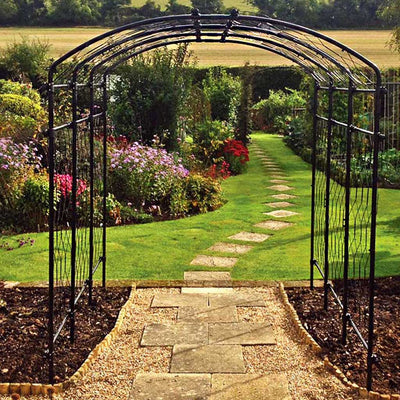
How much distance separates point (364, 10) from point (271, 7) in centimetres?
664

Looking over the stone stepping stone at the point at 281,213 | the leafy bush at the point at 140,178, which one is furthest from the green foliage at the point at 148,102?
the stone stepping stone at the point at 281,213

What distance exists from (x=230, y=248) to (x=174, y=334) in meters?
2.71

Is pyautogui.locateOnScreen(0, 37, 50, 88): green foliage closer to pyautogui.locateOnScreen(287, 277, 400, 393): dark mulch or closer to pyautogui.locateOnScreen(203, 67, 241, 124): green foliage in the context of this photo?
pyautogui.locateOnScreen(203, 67, 241, 124): green foliage

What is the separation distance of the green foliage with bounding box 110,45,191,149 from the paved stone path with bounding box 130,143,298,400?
5504 millimetres

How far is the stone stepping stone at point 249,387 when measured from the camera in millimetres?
3552

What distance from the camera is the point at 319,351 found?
4191mm

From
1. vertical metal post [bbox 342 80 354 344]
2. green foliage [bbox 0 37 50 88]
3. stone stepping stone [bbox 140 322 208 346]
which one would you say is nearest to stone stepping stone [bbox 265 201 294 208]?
stone stepping stone [bbox 140 322 208 346]

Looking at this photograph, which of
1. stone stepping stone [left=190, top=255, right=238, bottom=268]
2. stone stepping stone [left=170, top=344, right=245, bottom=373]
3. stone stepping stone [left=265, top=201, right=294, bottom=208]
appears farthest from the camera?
stone stepping stone [left=265, top=201, right=294, bottom=208]

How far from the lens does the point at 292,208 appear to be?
9.54 meters

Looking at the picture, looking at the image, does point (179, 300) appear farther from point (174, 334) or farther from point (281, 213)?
point (281, 213)

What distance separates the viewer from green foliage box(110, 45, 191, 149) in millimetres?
11711

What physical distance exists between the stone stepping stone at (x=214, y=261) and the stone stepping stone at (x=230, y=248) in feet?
1.00

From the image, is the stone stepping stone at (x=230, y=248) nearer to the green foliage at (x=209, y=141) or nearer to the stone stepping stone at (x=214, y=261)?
the stone stepping stone at (x=214, y=261)

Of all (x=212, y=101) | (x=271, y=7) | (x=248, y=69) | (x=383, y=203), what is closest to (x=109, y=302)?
(x=383, y=203)
